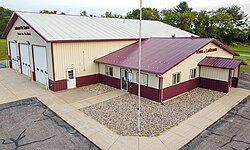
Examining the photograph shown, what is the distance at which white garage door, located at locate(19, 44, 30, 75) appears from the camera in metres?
20.6

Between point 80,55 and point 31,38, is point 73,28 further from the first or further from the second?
point 31,38

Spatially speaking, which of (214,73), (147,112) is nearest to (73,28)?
(147,112)

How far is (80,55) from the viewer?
17594mm

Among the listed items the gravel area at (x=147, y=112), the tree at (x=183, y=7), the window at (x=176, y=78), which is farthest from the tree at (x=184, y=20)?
the window at (x=176, y=78)

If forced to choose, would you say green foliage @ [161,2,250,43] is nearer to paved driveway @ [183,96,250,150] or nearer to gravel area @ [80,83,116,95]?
gravel area @ [80,83,116,95]

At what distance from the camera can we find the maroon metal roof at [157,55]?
1437 cm

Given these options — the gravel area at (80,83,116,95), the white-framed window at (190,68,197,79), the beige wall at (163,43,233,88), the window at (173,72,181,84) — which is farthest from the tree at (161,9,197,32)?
the window at (173,72,181,84)

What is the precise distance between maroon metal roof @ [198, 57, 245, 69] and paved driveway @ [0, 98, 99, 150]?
39.5 ft

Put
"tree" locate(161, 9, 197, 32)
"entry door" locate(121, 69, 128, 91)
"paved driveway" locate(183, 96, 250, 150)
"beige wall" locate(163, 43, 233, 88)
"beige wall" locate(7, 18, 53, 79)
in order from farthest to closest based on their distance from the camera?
"tree" locate(161, 9, 197, 32) < "beige wall" locate(7, 18, 53, 79) < "entry door" locate(121, 69, 128, 91) < "beige wall" locate(163, 43, 233, 88) < "paved driveway" locate(183, 96, 250, 150)

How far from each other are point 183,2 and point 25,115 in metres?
65.5

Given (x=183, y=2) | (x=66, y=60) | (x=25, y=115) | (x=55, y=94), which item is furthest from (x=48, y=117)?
(x=183, y=2)

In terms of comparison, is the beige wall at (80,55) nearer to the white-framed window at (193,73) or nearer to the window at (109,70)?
the window at (109,70)

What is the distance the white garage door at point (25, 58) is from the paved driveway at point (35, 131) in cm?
852

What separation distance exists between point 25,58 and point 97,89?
9.76 metres
